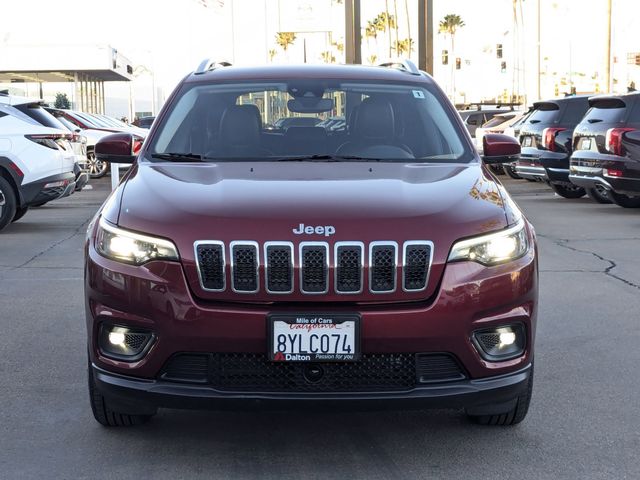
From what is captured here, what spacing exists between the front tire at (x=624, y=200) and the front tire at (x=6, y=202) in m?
8.56

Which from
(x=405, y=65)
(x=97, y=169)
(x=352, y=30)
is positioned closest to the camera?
(x=405, y=65)

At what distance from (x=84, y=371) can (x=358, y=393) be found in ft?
7.73

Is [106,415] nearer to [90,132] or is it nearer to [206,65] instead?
[206,65]

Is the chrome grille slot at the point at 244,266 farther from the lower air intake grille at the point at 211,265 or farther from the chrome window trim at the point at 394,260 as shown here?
the chrome window trim at the point at 394,260

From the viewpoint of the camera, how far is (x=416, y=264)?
422 centimetres

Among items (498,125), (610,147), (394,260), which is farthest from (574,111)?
(394,260)

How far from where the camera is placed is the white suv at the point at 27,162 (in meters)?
13.5

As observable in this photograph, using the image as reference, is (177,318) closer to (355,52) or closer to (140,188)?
(140,188)

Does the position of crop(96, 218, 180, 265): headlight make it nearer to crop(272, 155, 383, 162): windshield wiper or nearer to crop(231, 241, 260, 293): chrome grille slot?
crop(231, 241, 260, 293): chrome grille slot

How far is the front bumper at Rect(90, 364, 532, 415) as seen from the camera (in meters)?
4.20

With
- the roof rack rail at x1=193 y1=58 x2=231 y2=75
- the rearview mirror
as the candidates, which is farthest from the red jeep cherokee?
the roof rack rail at x1=193 y1=58 x2=231 y2=75

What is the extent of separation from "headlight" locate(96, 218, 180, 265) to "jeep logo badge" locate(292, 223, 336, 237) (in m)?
0.48

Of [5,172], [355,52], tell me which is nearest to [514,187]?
[355,52]

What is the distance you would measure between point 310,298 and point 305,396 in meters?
0.38
